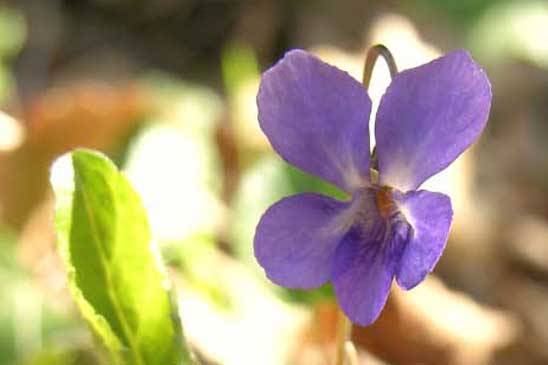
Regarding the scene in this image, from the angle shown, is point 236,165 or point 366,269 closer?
point 366,269

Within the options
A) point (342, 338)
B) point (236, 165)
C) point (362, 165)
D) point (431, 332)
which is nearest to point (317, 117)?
point (362, 165)

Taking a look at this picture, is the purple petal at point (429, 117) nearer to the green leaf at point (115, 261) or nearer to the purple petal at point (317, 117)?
the purple petal at point (317, 117)

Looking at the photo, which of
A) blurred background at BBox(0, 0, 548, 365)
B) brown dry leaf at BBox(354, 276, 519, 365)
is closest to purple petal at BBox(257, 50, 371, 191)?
blurred background at BBox(0, 0, 548, 365)

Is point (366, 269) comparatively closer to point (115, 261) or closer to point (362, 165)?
point (362, 165)

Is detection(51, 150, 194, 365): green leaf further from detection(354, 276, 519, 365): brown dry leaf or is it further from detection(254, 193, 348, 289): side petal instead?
detection(354, 276, 519, 365): brown dry leaf

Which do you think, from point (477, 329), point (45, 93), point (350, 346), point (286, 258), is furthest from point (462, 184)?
point (286, 258)

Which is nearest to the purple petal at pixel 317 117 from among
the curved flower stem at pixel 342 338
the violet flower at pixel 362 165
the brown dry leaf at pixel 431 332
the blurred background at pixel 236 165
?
the violet flower at pixel 362 165

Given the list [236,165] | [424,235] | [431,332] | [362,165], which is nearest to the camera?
[424,235]
